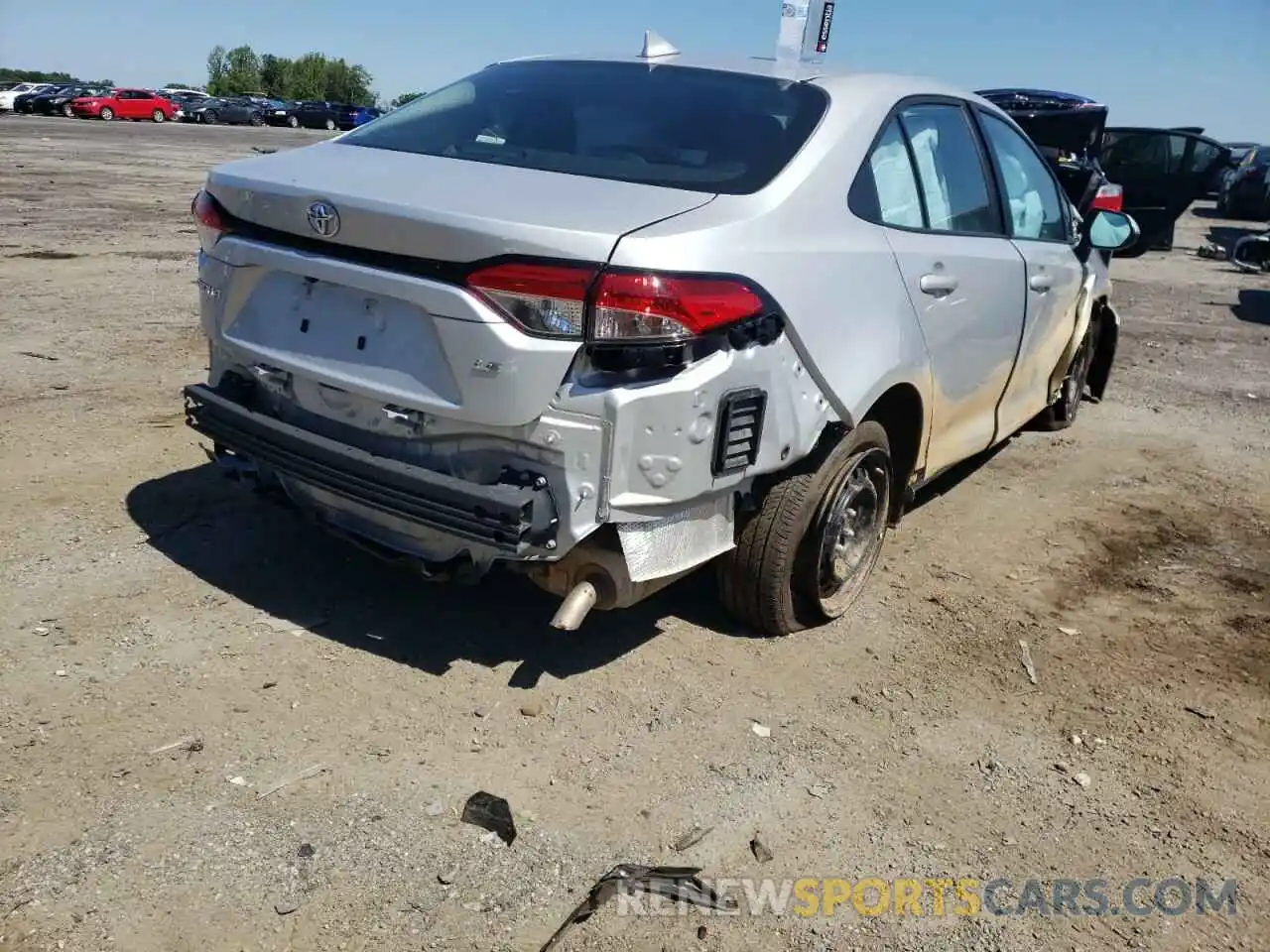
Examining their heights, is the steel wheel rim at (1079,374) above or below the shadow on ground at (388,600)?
above

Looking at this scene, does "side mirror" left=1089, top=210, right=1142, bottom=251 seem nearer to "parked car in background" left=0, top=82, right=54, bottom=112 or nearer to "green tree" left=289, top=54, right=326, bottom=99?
"parked car in background" left=0, top=82, right=54, bottom=112

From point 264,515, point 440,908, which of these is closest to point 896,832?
point 440,908

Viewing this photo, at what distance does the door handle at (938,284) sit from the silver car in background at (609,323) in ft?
0.06

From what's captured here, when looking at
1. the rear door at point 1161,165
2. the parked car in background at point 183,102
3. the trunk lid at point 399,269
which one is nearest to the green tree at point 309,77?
the parked car in background at point 183,102

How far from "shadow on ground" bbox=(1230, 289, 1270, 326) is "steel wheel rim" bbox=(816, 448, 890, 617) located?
8592 mm

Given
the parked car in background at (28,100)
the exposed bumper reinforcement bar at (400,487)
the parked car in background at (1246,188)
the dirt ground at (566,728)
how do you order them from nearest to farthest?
the dirt ground at (566,728) < the exposed bumper reinforcement bar at (400,487) < the parked car in background at (1246,188) < the parked car in background at (28,100)

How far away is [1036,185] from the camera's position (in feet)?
16.6

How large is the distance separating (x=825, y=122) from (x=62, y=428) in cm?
385

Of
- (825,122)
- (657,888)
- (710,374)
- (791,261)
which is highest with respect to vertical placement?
(825,122)

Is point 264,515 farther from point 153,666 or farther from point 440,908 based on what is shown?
point 440,908

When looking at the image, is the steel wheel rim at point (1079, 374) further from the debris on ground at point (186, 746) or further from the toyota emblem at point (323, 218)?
the debris on ground at point (186, 746)

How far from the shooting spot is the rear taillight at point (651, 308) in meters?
2.68

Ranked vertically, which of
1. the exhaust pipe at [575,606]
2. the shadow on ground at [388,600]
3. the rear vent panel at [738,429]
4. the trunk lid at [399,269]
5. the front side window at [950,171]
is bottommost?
the shadow on ground at [388,600]

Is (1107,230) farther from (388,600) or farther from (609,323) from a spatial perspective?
(388,600)
